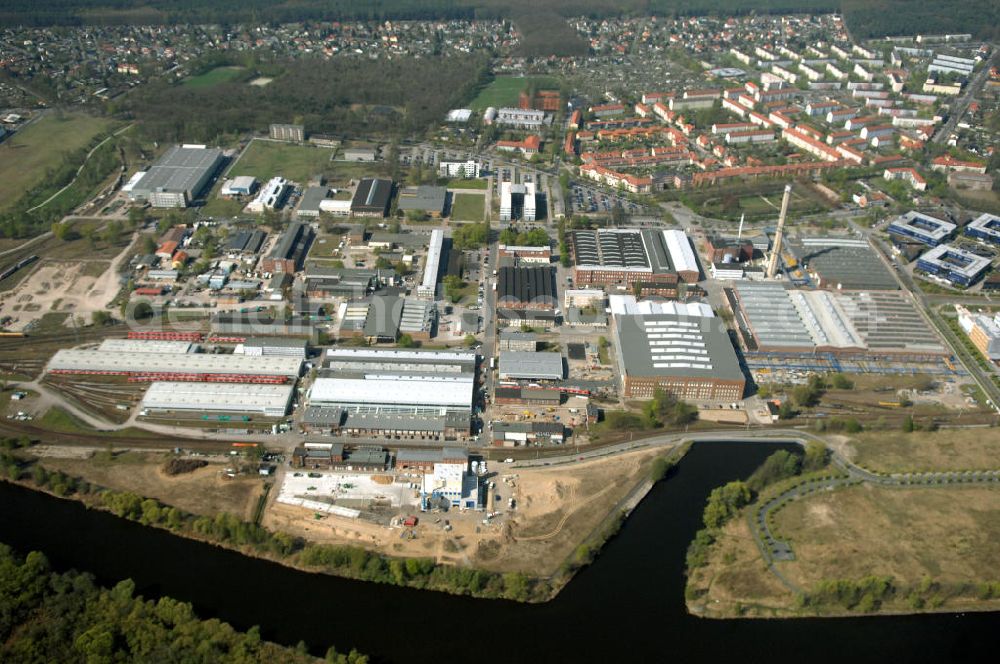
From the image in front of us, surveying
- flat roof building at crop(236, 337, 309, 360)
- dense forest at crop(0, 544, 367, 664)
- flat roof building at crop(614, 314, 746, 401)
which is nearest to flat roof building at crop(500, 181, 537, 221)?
flat roof building at crop(614, 314, 746, 401)

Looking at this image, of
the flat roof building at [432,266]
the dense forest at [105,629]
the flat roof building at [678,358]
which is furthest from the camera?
the flat roof building at [432,266]

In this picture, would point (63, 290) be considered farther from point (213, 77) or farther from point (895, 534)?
point (213, 77)

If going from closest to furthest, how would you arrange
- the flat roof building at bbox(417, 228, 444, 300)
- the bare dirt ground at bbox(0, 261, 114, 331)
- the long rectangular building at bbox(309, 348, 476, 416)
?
1. the long rectangular building at bbox(309, 348, 476, 416)
2. the bare dirt ground at bbox(0, 261, 114, 331)
3. the flat roof building at bbox(417, 228, 444, 300)

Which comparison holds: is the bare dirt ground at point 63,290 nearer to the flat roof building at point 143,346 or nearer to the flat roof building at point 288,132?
the flat roof building at point 143,346

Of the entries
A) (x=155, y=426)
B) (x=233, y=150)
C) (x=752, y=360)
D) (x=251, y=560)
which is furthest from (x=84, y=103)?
(x=752, y=360)

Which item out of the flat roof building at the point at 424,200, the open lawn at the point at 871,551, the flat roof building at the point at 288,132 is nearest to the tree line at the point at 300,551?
the open lawn at the point at 871,551

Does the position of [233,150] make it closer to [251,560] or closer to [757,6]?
[251,560]

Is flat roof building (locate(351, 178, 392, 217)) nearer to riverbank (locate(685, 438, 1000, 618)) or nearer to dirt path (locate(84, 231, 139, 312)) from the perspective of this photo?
dirt path (locate(84, 231, 139, 312))
